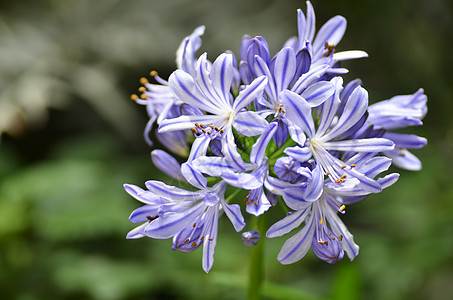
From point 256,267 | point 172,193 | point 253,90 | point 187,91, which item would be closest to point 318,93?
point 253,90

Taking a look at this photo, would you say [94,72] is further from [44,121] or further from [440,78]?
[440,78]

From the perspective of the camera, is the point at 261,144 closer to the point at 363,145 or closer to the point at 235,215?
the point at 235,215

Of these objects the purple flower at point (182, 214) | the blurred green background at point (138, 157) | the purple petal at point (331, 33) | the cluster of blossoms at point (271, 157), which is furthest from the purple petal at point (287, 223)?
the purple petal at point (331, 33)

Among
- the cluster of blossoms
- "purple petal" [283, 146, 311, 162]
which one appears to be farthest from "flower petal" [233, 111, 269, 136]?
"purple petal" [283, 146, 311, 162]

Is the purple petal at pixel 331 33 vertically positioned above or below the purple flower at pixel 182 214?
above

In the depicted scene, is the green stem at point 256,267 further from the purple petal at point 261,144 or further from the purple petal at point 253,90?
the purple petal at point 253,90

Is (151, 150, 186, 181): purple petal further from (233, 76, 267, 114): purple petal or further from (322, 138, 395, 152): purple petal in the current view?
(322, 138, 395, 152): purple petal
